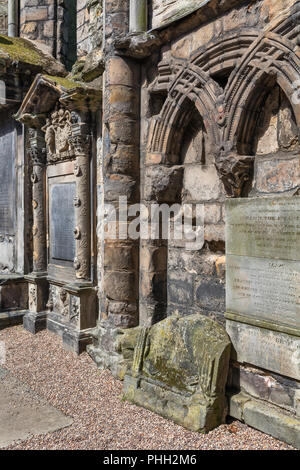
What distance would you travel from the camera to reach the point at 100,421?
3.65 m

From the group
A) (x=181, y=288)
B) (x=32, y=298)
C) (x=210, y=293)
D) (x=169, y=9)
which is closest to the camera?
(x=210, y=293)

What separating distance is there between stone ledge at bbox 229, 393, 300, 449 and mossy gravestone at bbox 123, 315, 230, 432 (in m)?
0.13

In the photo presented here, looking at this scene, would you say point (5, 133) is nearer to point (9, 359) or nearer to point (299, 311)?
point (9, 359)

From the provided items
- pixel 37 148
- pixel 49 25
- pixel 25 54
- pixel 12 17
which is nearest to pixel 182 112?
pixel 37 148

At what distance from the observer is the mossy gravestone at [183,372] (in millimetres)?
3459

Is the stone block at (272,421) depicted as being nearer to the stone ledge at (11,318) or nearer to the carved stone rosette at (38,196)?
the carved stone rosette at (38,196)

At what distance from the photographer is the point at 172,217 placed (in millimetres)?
4633

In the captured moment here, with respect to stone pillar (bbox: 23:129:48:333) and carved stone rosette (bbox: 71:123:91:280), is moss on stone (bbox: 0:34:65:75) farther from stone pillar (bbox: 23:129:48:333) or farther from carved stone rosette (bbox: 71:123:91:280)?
carved stone rosette (bbox: 71:123:91:280)

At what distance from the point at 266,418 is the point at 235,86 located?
2809 millimetres

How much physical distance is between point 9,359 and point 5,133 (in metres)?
4.29

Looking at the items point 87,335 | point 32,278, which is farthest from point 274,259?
point 32,278

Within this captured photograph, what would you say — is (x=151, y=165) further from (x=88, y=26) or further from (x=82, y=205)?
(x=88, y=26)

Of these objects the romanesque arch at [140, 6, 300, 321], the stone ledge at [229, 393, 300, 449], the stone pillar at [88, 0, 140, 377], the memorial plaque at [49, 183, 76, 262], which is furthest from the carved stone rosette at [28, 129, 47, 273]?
the stone ledge at [229, 393, 300, 449]

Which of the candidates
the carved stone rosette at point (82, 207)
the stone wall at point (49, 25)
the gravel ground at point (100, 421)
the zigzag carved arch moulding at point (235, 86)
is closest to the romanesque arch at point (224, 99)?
the zigzag carved arch moulding at point (235, 86)
